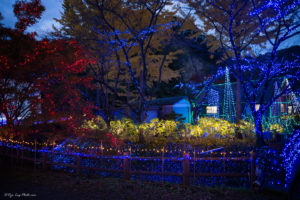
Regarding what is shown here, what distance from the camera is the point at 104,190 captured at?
18.1 ft

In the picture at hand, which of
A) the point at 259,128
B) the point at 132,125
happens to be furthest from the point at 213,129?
the point at 132,125

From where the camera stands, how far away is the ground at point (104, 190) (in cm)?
516

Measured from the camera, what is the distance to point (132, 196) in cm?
516

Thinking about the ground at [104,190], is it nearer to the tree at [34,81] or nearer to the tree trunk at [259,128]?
the tree at [34,81]

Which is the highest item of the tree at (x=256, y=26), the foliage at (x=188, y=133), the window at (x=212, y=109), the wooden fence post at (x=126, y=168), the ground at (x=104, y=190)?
the tree at (x=256, y=26)

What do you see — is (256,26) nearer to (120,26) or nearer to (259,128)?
(259,128)

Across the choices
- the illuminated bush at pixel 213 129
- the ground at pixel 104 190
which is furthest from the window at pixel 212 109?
the ground at pixel 104 190

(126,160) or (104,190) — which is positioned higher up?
(126,160)

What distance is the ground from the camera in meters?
5.16

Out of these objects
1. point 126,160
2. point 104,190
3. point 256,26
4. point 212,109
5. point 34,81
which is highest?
point 256,26

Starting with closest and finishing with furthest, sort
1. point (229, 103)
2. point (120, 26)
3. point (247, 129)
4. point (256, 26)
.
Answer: point (256, 26) < point (247, 129) < point (120, 26) < point (229, 103)

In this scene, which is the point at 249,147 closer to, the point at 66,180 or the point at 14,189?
the point at 66,180

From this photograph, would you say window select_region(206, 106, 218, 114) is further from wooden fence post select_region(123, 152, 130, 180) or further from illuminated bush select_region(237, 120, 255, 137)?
wooden fence post select_region(123, 152, 130, 180)

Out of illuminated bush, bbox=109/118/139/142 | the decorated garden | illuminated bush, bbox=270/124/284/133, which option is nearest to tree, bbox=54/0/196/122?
the decorated garden
